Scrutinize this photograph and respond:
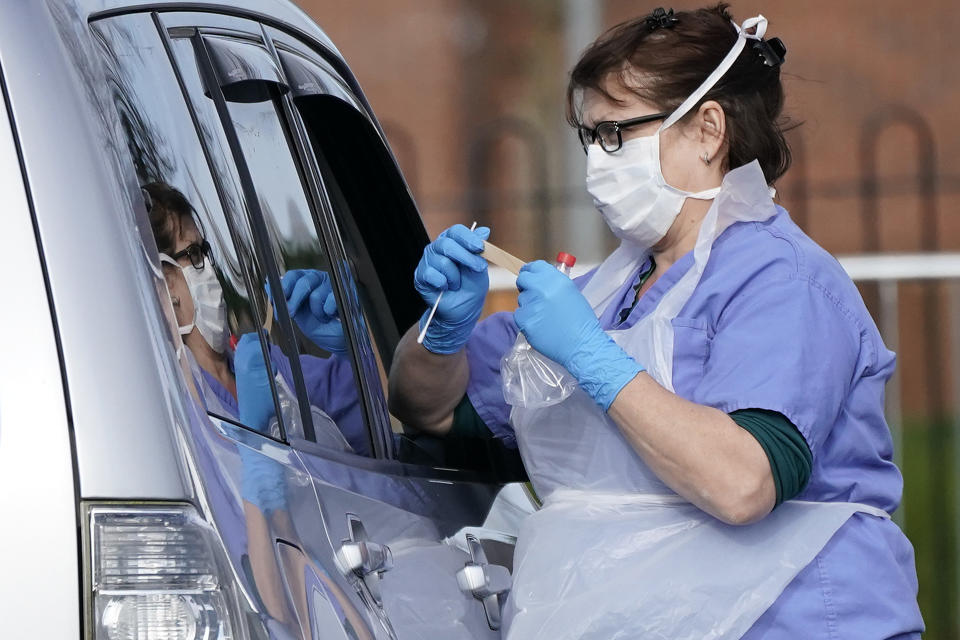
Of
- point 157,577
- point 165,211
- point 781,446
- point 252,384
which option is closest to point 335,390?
point 252,384

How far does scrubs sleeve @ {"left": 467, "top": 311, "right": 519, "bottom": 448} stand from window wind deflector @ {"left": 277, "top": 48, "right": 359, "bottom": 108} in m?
0.51

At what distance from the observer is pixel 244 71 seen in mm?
1994

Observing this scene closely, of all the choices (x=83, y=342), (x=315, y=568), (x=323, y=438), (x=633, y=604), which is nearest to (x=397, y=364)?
(x=323, y=438)

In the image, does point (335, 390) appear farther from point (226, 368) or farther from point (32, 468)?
point (32, 468)

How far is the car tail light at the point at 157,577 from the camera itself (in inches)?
47.3

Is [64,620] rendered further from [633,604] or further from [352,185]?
[352,185]

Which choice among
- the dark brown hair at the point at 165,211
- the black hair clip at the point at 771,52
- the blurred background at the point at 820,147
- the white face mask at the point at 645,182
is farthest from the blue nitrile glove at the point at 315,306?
the blurred background at the point at 820,147

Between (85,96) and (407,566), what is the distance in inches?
28.2

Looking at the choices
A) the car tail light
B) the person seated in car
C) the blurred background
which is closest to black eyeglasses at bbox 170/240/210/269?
the person seated in car

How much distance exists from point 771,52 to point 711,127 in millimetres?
188

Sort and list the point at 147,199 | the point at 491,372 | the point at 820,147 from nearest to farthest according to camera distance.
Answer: the point at 147,199 < the point at 491,372 < the point at 820,147

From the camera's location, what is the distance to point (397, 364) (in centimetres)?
237

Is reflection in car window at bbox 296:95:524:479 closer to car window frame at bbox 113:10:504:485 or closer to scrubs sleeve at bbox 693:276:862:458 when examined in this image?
car window frame at bbox 113:10:504:485

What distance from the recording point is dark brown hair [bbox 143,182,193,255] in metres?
1.50
